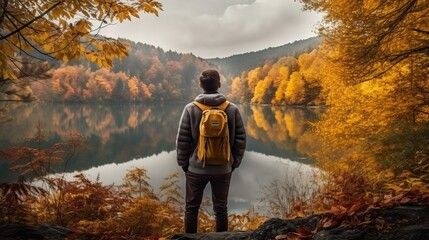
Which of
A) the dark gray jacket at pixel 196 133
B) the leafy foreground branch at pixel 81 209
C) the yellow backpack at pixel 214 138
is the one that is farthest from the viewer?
the leafy foreground branch at pixel 81 209

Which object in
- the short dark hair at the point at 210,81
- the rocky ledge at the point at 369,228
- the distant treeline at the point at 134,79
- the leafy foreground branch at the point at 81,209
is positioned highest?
the distant treeline at the point at 134,79

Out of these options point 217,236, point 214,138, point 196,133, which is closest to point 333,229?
point 217,236

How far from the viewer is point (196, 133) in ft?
12.5

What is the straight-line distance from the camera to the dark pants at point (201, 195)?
12.4ft

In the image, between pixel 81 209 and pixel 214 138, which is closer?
pixel 214 138

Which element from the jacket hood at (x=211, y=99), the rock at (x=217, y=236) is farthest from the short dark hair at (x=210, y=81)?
the rock at (x=217, y=236)

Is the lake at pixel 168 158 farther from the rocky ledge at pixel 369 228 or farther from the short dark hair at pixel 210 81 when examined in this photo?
the rocky ledge at pixel 369 228

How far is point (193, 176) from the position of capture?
377 cm

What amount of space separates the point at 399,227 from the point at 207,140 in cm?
201

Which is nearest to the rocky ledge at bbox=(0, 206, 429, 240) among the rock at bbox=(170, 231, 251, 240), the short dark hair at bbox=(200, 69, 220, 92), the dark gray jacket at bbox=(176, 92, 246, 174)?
the rock at bbox=(170, 231, 251, 240)

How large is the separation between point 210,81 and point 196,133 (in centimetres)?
64

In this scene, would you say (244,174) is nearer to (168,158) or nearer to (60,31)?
(168,158)

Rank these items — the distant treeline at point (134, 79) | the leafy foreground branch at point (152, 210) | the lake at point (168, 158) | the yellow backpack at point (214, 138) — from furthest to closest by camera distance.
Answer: the distant treeline at point (134, 79) < the lake at point (168, 158) < the yellow backpack at point (214, 138) < the leafy foreground branch at point (152, 210)

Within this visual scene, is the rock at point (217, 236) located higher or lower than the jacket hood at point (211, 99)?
lower
